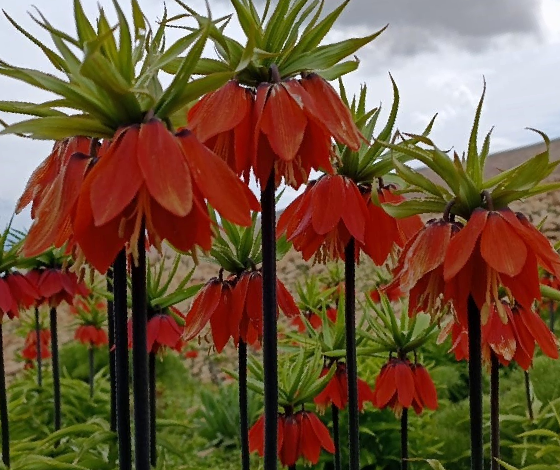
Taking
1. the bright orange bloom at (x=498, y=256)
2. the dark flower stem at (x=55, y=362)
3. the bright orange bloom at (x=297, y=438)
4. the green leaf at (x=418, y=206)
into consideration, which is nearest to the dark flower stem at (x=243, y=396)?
the bright orange bloom at (x=297, y=438)

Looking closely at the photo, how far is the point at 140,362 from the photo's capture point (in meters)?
0.93

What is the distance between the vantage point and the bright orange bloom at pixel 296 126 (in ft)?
3.76

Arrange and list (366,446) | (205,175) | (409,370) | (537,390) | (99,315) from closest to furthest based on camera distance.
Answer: (205,175) < (409,370) < (366,446) < (537,390) < (99,315)

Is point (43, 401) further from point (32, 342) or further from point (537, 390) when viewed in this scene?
point (537, 390)

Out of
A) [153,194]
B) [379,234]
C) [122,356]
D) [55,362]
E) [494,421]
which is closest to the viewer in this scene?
[153,194]

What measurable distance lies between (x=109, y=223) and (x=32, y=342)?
5721 millimetres

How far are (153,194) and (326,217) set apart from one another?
710 millimetres

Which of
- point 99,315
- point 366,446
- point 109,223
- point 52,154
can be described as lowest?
point 366,446

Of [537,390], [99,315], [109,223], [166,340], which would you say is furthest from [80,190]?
[99,315]

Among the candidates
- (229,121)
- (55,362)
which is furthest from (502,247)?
(55,362)

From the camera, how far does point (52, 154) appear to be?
4.06ft

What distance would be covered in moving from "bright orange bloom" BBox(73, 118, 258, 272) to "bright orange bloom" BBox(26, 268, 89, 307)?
2338mm

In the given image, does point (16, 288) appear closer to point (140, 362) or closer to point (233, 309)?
point (233, 309)

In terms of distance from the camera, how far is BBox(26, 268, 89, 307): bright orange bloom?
3.20 metres
